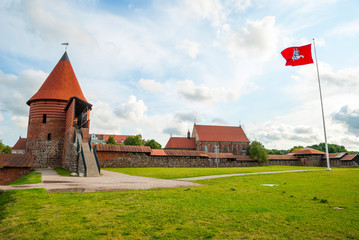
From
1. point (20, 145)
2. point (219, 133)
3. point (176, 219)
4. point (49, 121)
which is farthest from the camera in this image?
point (219, 133)

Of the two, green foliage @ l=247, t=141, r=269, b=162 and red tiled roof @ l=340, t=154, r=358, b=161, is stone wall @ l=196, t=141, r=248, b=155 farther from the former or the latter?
red tiled roof @ l=340, t=154, r=358, b=161

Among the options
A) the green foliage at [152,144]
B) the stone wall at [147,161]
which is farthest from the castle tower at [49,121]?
the green foliage at [152,144]

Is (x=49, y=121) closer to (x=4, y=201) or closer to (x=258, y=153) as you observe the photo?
(x=4, y=201)

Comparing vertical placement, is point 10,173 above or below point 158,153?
below

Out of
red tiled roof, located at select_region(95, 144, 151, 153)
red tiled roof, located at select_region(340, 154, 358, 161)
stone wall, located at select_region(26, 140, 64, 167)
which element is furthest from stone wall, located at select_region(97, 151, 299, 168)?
red tiled roof, located at select_region(340, 154, 358, 161)

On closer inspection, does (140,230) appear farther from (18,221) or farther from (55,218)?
(18,221)

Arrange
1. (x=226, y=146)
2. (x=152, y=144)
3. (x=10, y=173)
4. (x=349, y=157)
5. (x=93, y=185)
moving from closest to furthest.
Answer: (x=93, y=185), (x=10, y=173), (x=349, y=157), (x=226, y=146), (x=152, y=144)

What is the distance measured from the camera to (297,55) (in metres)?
20.5

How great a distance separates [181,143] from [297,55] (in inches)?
1712

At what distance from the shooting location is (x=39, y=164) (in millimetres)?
26016

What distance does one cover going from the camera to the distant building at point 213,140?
5975 centimetres

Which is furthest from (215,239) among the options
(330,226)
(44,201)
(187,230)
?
(44,201)

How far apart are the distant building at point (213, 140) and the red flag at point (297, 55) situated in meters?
40.7

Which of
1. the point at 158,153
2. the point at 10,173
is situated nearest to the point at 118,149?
the point at 158,153
